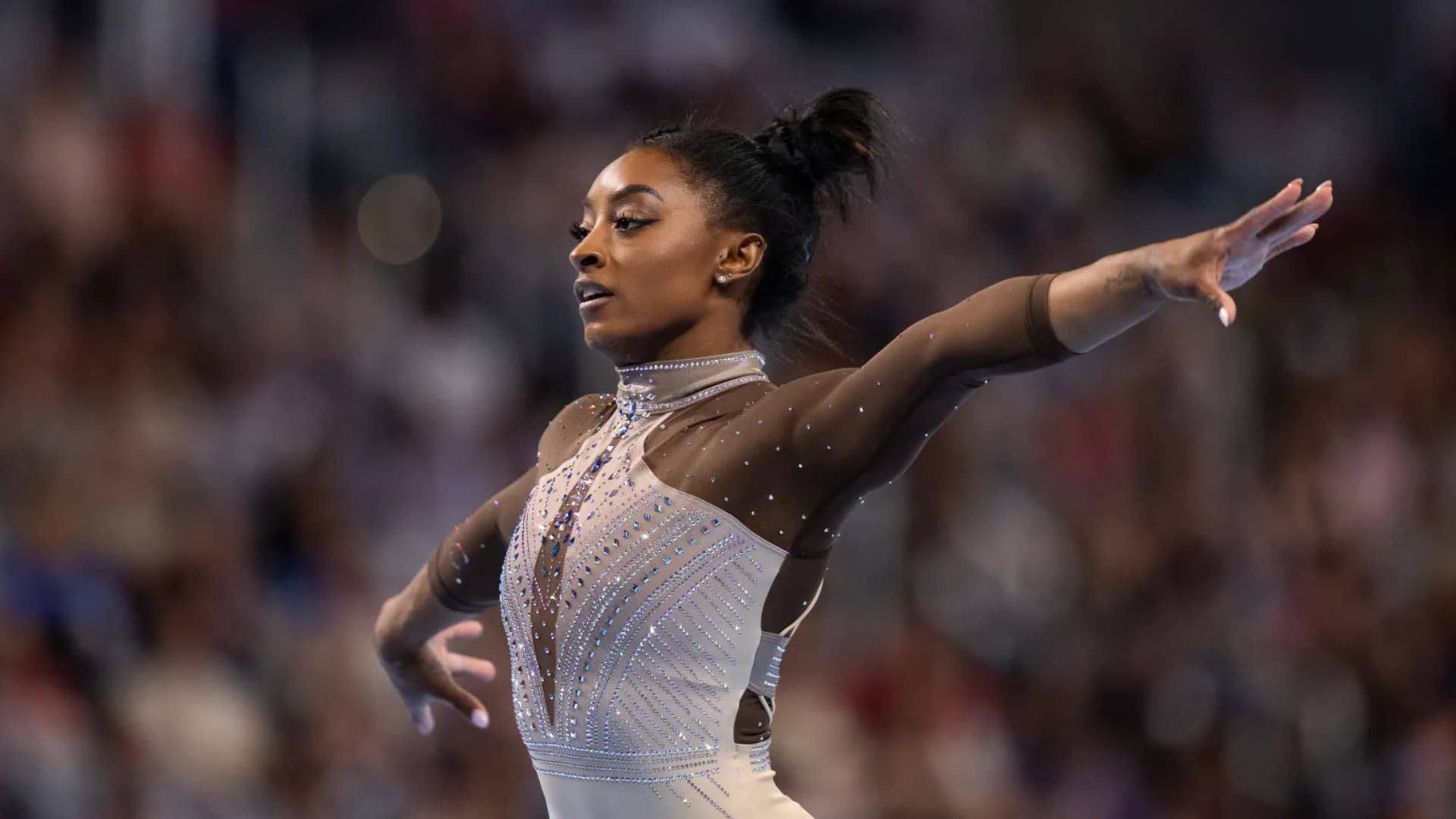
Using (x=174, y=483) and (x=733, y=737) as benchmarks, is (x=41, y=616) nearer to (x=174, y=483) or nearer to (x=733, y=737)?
(x=174, y=483)

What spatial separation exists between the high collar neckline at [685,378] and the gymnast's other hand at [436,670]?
29.3 inches

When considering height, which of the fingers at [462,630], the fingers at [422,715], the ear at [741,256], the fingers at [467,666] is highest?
the ear at [741,256]

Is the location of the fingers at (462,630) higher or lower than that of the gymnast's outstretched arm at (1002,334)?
lower

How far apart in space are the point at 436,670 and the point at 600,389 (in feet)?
9.62

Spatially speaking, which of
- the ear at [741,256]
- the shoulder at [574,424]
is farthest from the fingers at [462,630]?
the ear at [741,256]

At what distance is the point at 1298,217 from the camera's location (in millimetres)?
2162

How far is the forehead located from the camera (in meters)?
2.88

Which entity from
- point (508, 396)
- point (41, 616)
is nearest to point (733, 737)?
point (41, 616)

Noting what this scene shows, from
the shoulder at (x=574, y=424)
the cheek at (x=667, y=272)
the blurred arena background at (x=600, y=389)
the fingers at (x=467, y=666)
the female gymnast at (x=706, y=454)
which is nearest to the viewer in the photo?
the female gymnast at (x=706, y=454)

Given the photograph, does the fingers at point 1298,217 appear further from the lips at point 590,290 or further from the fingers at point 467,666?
the fingers at point 467,666

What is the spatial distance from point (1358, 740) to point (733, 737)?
4041 millimetres

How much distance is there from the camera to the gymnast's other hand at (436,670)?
3.39 m

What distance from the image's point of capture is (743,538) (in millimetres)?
2631

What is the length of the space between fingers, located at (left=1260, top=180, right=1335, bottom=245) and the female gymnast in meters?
0.20
